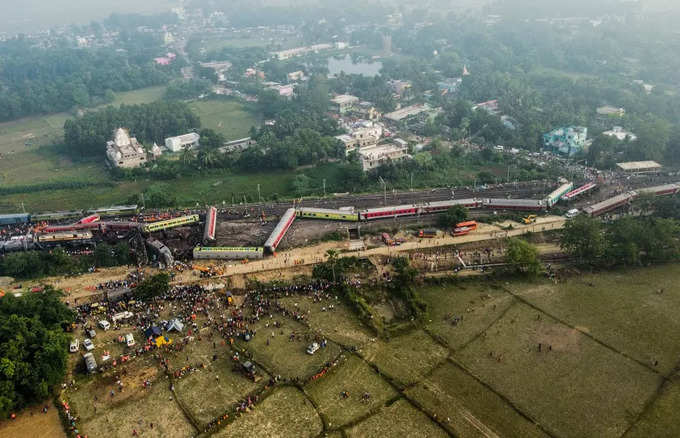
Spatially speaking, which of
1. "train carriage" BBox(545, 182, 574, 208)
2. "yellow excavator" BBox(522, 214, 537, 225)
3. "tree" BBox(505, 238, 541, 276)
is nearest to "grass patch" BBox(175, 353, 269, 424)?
"tree" BBox(505, 238, 541, 276)

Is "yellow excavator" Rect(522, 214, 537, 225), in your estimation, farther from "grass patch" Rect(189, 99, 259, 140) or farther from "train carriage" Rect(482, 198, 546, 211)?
"grass patch" Rect(189, 99, 259, 140)

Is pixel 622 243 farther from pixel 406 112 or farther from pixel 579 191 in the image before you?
pixel 406 112

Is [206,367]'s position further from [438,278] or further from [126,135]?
[126,135]

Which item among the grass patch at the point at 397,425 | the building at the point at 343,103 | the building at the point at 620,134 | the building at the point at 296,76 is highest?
the grass patch at the point at 397,425

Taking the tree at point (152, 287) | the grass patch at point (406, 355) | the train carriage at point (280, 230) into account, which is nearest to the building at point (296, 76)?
the train carriage at point (280, 230)

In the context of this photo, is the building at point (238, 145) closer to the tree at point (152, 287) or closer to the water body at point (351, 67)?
the tree at point (152, 287)
